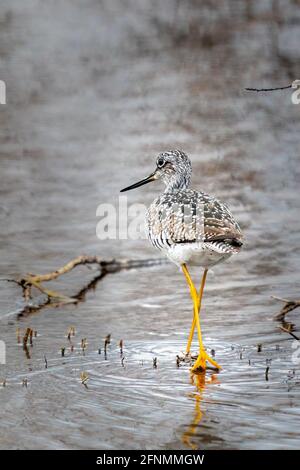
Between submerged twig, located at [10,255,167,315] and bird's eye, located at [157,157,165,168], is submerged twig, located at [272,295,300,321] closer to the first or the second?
bird's eye, located at [157,157,165,168]

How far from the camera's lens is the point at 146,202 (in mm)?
12258

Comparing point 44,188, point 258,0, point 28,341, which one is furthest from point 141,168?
point 258,0

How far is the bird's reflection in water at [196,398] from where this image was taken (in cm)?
622

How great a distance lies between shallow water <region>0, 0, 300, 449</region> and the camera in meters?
6.71

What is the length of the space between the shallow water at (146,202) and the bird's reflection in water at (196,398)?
17 millimetres

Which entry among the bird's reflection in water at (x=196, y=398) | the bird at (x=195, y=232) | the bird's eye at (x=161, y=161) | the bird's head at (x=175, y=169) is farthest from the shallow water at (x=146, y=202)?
the bird's eye at (x=161, y=161)

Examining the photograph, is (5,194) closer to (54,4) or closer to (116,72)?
(116,72)

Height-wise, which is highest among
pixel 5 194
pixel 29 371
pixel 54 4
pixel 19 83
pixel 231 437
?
pixel 54 4

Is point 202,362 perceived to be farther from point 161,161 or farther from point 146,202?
point 146,202

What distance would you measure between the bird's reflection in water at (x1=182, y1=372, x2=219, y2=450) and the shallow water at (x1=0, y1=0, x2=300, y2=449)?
2 centimetres

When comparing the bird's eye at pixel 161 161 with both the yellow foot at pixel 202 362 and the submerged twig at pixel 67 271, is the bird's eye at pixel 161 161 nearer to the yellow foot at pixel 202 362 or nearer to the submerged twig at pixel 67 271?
the submerged twig at pixel 67 271

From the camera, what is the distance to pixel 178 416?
660 centimetres

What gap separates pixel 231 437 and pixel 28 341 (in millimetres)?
2504

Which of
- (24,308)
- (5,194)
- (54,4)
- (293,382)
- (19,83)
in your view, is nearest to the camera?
(293,382)
